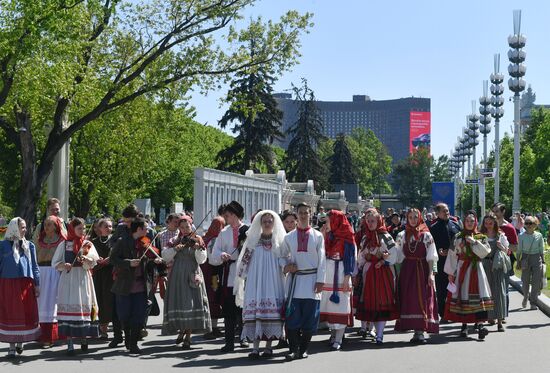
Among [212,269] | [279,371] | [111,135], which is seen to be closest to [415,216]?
[212,269]

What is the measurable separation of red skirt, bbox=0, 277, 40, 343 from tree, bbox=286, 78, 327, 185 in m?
91.1

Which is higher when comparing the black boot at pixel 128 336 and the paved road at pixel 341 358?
the black boot at pixel 128 336

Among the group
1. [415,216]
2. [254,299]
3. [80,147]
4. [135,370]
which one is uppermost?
[80,147]

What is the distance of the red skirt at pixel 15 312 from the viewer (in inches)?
484

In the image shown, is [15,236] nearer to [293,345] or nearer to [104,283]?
[104,283]

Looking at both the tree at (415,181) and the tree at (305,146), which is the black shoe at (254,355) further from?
the tree at (415,181)

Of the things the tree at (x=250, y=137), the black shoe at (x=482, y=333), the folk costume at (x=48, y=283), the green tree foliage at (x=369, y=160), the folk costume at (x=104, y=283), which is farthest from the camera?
the green tree foliage at (x=369, y=160)

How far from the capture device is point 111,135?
158 ft

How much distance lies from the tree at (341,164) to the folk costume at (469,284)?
115 m

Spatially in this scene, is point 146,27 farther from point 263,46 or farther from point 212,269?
point 212,269

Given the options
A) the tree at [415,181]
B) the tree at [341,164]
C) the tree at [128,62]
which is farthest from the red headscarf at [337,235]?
the tree at [415,181]

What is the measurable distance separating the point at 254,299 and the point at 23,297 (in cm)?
288

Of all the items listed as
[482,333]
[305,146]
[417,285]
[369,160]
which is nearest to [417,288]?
[417,285]

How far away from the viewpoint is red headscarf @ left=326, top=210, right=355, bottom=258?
1314 centimetres
